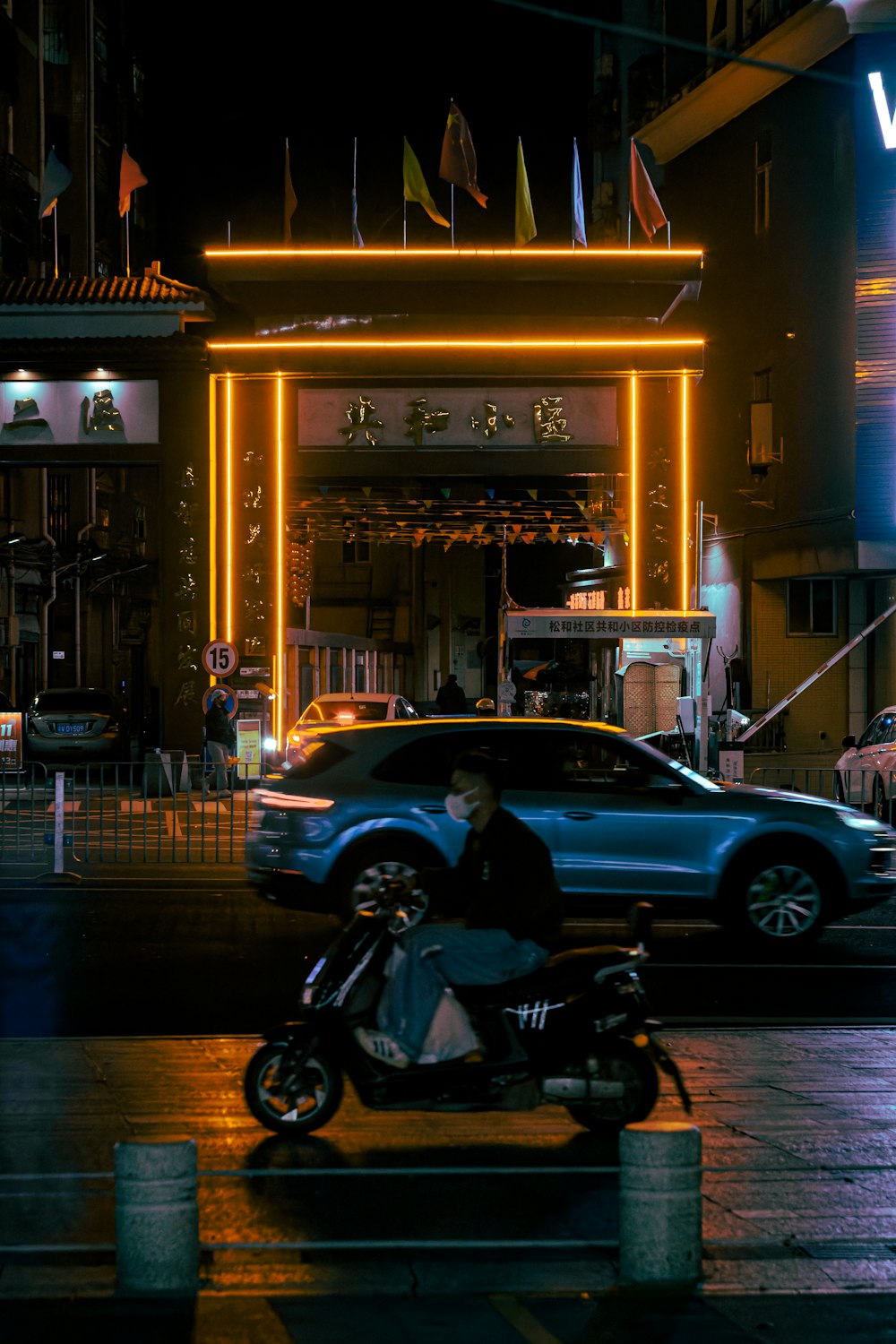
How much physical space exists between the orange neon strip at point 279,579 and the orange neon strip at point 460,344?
2.29 feet

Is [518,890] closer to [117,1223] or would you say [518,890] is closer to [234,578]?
[117,1223]

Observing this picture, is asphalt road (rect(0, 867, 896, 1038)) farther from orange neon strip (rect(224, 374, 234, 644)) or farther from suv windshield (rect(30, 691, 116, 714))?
suv windshield (rect(30, 691, 116, 714))

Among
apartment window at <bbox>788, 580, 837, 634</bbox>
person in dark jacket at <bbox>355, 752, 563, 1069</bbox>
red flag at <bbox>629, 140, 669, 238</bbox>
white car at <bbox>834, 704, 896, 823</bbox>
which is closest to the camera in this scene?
person in dark jacket at <bbox>355, 752, 563, 1069</bbox>

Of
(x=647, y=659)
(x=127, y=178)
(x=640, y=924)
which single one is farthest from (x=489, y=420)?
(x=640, y=924)

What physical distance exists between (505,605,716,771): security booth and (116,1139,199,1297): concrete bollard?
19014 mm

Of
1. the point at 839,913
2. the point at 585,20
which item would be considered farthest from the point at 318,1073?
the point at 585,20

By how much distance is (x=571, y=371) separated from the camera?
1093 inches

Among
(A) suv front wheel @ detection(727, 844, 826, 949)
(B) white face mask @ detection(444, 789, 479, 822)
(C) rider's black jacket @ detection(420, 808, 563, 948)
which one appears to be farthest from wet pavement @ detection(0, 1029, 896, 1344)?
(A) suv front wheel @ detection(727, 844, 826, 949)

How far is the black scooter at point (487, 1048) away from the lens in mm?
6461

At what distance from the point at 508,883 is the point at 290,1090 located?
1258mm

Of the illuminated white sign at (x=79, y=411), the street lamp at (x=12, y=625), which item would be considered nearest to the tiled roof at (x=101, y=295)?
the illuminated white sign at (x=79, y=411)

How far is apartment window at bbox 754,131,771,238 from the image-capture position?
116ft

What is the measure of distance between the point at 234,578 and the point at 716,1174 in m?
22.7

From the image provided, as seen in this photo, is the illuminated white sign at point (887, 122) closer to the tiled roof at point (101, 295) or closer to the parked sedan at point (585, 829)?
the tiled roof at point (101, 295)
